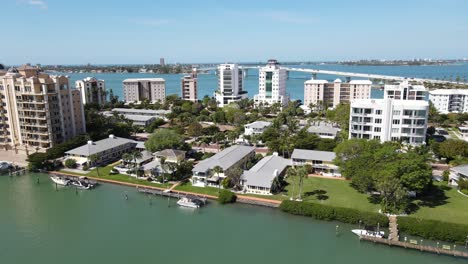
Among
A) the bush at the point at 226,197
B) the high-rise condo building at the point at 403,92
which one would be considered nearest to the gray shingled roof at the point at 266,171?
the bush at the point at 226,197

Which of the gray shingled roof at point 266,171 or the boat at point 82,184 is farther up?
the gray shingled roof at point 266,171

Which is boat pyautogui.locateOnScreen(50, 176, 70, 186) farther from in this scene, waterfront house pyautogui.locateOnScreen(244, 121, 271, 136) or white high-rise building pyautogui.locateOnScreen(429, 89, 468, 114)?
white high-rise building pyautogui.locateOnScreen(429, 89, 468, 114)

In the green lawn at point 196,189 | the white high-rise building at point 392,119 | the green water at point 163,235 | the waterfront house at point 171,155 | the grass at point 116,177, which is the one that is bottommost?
the green water at point 163,235

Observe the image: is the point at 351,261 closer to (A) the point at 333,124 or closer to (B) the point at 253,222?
(B) the point at 253,222

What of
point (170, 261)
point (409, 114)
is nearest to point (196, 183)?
point (170, 261)

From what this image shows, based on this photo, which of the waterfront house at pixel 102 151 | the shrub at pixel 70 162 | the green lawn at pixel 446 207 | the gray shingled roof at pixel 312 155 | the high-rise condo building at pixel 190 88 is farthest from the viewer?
the high-rise condo building at pixel 190 88

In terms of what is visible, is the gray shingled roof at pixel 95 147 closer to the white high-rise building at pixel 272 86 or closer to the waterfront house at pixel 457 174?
the waterfront house at pixel 457 174

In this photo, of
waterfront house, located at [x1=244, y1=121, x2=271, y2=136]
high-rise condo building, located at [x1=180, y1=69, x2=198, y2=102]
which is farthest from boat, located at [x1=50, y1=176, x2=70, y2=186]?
high-rise condo building, located at [x1=180, y1=69, x2=198, y2=102]
